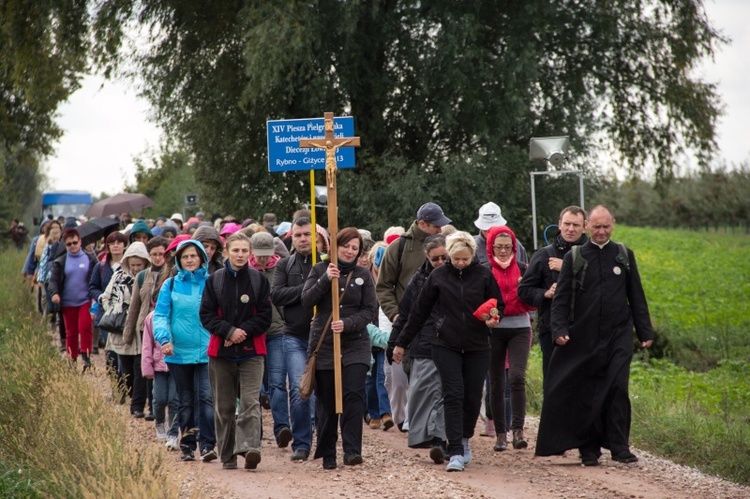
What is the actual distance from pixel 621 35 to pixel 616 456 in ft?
56.7

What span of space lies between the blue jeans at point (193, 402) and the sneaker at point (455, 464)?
209cm

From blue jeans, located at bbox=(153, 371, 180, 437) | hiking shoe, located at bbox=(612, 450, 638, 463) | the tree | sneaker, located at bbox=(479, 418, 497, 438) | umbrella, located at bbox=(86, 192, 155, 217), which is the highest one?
the tree

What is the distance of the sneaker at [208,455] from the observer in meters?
9.52

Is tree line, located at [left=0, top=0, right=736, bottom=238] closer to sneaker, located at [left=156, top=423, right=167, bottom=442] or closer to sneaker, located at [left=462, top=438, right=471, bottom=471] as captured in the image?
sneaker, located at [left=156, top=423, right=167, bottom=442]

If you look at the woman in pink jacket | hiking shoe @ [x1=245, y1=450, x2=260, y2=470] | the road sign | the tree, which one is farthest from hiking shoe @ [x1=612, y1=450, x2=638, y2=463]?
the tree

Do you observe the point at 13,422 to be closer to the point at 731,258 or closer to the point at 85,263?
the point at 85,263

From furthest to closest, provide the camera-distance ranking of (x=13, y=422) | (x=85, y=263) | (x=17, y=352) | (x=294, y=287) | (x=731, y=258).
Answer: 1. (x=731, y=258)
2. (x=85, y=263)
3. (x=17, y=352)
4. (x=294, y=287)
5. (x=13, y=422)

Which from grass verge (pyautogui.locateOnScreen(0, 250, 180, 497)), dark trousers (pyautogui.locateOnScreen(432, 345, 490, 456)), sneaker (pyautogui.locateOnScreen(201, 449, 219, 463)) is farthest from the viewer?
sneaker (pyautogui.locateOnScreen(201, 449, 219, 463))

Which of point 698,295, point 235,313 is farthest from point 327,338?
point 698,295

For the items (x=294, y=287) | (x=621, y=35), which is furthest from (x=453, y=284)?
(x=621, y=35)

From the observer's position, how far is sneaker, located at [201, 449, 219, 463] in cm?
952

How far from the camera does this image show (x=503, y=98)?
23.1 meters

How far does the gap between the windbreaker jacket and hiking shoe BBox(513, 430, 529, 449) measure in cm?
137

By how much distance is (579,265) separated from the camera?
9484 millimetres
